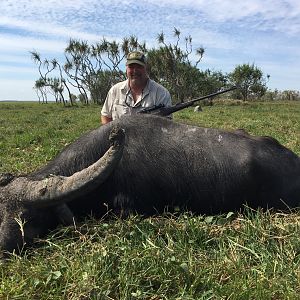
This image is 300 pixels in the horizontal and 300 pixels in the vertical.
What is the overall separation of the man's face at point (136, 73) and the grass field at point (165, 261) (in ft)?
9.02

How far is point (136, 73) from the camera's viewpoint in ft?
20.0

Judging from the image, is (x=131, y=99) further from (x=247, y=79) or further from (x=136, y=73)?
(x=247, y=79)

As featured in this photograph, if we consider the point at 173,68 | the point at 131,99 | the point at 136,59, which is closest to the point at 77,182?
the point at 136,59

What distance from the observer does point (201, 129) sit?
14.3 ft

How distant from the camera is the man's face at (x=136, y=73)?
19.8 feet

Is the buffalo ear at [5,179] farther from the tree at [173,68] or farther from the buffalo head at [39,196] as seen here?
the tree at [173,68]

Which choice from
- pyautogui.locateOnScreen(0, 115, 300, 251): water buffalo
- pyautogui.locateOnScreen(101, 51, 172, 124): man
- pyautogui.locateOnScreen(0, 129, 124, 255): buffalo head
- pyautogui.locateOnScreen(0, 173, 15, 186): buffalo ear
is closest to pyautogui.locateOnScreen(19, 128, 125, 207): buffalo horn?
pyautogui.locateOnScreen(0, 129, 124, 255): buffalo head

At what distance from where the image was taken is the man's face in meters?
6.04

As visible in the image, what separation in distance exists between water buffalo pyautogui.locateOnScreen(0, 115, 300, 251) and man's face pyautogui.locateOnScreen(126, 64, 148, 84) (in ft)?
6.31

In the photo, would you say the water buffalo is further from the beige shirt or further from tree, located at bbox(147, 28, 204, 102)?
tree, located at bbox(147, 28, 204, 102)

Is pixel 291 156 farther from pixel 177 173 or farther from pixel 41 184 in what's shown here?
pixel 41 184

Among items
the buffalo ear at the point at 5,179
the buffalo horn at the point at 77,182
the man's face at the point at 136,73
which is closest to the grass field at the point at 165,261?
the buffalo horn at the point at 77,182

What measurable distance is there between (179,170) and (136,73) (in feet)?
8.10

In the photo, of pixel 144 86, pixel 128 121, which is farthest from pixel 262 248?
pixel 144 86
